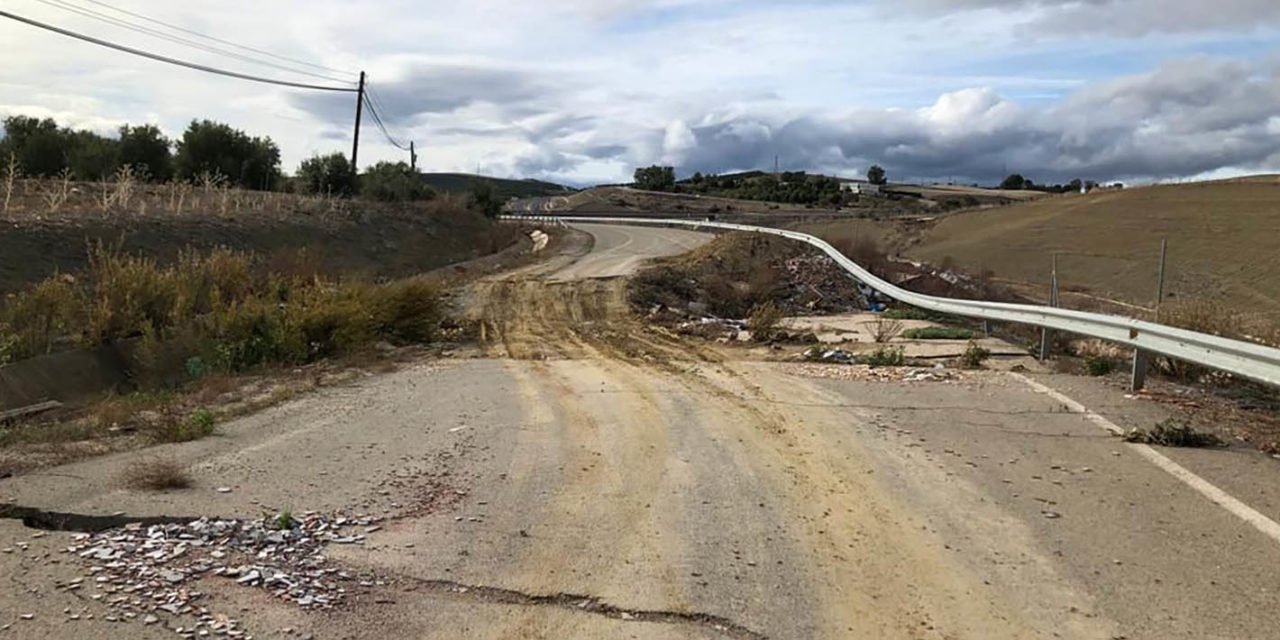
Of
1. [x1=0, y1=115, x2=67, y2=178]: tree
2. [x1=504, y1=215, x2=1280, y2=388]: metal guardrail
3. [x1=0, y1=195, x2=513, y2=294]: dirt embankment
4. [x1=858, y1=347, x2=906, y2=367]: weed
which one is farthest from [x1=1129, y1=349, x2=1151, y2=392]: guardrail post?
[x1=0, y1=115, x2=67, y2=178]: tree

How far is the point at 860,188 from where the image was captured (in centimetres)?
14062

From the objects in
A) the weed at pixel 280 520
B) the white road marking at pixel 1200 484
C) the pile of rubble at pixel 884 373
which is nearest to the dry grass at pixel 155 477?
the weed at pixel 280 520

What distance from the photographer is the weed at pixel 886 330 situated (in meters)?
15.0

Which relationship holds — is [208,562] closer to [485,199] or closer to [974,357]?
[974,357]

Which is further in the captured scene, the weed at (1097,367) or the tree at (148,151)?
the tree at (148,151)

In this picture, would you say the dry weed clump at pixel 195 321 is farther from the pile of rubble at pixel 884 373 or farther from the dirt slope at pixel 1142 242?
the dirt slope at pixel 1142 242

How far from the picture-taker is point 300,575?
4594 mm

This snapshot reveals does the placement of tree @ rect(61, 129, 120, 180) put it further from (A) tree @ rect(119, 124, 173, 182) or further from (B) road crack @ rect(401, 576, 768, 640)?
(B) road crack @ rect(401, 576, 768, 640)

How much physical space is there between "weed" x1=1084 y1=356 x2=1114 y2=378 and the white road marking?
2.13 metres

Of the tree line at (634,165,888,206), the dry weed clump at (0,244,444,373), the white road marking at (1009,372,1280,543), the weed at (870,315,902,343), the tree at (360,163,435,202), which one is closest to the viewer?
the white road marking at (1009,372,1280,543)

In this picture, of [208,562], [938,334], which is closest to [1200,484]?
[208,562]

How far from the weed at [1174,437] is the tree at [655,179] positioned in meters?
146

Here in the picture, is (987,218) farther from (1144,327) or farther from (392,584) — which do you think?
(392,584)

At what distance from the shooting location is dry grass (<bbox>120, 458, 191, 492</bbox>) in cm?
599
